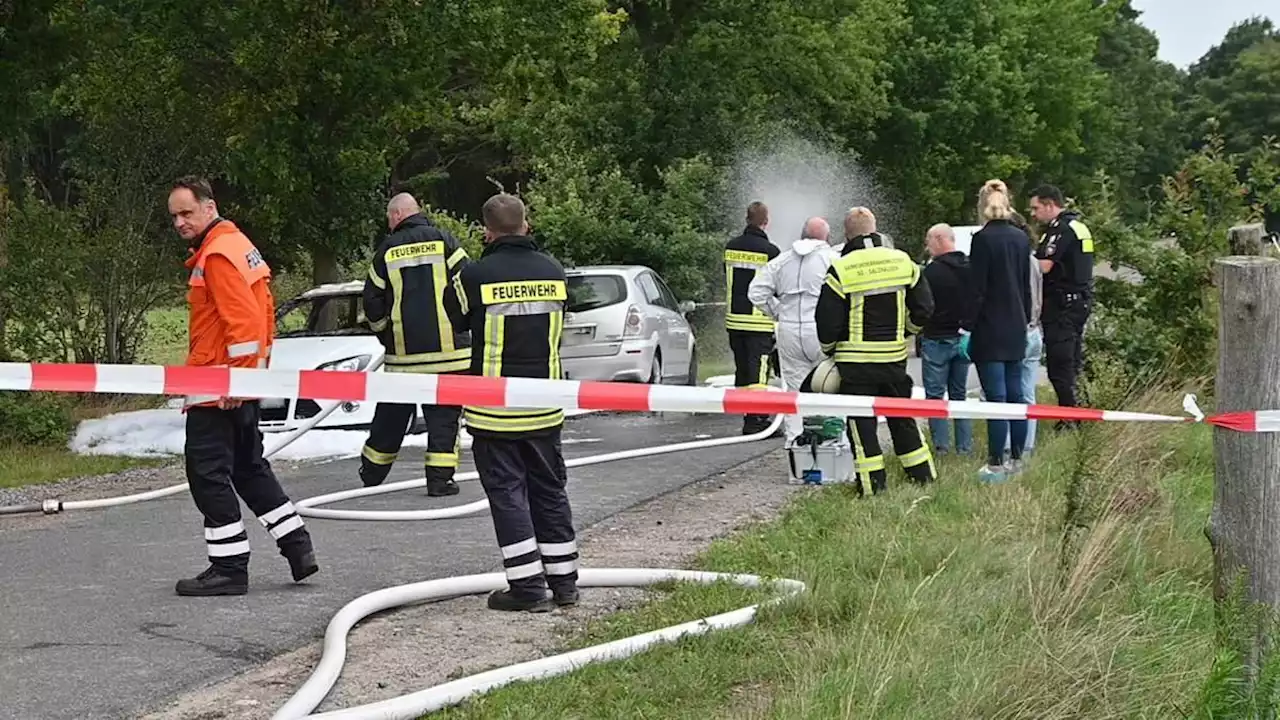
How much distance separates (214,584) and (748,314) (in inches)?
271

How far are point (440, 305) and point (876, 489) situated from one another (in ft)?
9.44

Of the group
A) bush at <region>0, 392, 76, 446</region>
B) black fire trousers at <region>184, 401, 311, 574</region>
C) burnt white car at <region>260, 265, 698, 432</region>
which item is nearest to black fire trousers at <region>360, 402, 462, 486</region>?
black fire trousers at <region>184, 401, 311, 574</region>

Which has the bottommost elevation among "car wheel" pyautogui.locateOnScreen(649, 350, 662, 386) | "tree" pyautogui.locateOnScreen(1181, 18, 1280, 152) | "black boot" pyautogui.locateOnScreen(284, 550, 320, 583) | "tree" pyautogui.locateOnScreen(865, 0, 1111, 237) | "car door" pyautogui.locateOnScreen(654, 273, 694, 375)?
"black boot" pyautogui.locateOnScreen(284, 550, 320, 583)

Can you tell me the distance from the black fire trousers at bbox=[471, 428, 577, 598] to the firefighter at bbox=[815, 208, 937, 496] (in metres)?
2.88

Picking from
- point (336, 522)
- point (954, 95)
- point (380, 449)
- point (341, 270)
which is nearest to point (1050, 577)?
point (336, 522)

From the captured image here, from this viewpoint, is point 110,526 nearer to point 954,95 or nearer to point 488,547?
point 488,547

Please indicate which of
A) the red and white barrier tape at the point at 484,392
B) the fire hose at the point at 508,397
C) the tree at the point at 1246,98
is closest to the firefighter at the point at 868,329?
the fire hose at the point at 508,397

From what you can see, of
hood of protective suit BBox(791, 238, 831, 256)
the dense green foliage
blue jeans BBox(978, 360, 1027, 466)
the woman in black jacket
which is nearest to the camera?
the woman in black jacket

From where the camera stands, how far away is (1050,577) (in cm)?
620

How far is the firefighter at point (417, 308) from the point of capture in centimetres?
983

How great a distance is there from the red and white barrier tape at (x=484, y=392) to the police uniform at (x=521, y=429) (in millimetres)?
643

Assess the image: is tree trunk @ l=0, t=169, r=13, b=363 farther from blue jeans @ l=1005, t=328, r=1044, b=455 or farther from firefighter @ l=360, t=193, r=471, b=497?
blue jeans @ l=1005, t=328, r=1044, b=455

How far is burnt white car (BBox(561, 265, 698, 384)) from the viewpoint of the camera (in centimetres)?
1617

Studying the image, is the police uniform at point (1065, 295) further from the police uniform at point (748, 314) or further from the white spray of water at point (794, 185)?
the white spray of water at point (794, 185)
